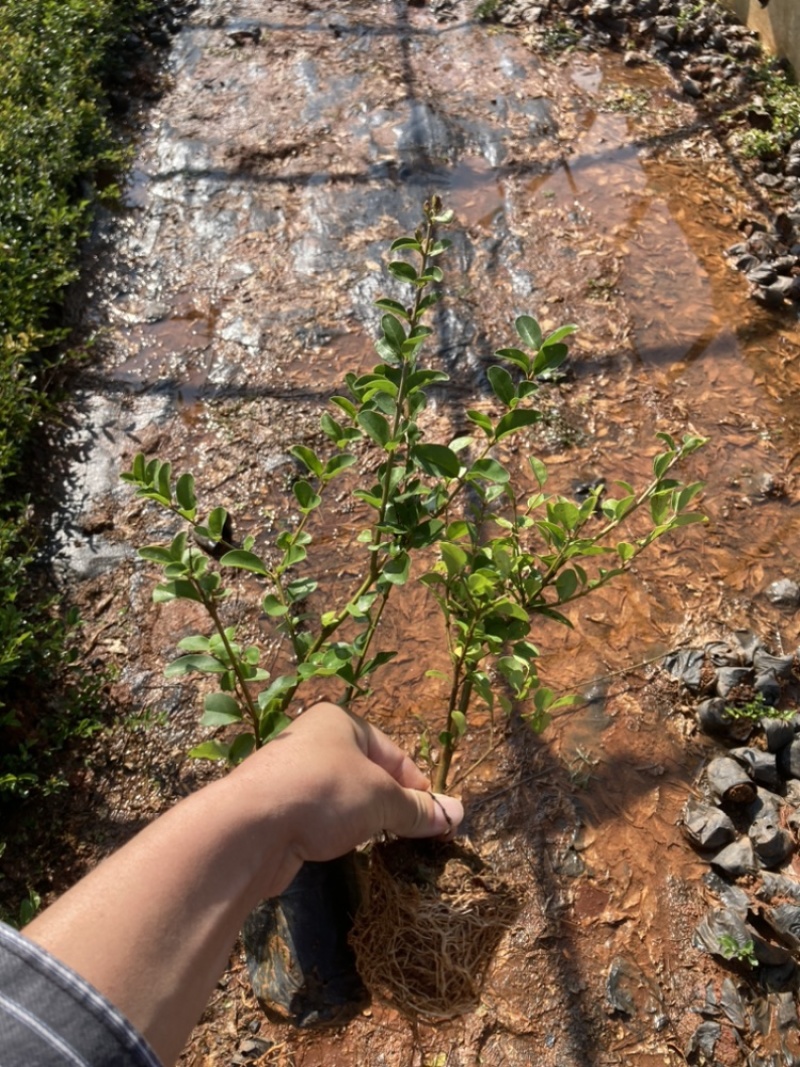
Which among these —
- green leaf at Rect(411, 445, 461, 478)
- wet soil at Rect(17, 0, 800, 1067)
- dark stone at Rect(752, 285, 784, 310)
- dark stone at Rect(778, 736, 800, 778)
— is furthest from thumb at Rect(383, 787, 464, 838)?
dark stone at Rect(752, 285, 784, 310)

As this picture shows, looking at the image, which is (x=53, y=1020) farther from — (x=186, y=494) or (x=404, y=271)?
(x=404, y=271)

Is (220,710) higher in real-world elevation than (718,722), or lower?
higher

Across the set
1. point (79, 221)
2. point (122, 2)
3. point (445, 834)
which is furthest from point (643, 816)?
point (122, 2)

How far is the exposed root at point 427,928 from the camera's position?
5.13 ft

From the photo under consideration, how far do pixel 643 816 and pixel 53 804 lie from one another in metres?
1.85

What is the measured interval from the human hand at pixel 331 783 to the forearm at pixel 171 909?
0.16ft

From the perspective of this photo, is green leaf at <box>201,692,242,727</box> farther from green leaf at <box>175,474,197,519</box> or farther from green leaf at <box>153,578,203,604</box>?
green leaf at <box>175,474,197,519</box>

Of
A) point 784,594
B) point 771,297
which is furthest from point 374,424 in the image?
point 771,297

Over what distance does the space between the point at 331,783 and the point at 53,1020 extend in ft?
1.77

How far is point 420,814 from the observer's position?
1611 millimetres

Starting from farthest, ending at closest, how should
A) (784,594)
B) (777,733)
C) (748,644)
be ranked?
(784,594) < (748,644) < (777,733)

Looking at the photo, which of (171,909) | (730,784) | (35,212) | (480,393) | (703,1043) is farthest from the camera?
(35,212)

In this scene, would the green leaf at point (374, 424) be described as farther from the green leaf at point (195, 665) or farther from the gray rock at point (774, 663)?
the gray rock at point (774, 663)

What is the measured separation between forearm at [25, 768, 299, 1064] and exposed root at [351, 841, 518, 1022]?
56 cm
